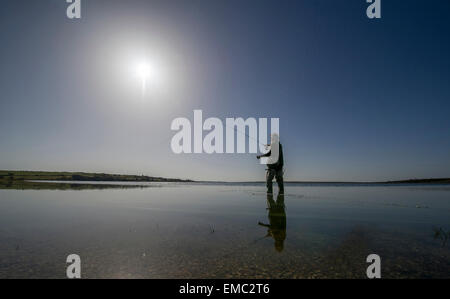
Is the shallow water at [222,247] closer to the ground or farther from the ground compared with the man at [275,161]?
closer to the ground

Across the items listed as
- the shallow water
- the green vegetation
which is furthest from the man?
the green vegetation

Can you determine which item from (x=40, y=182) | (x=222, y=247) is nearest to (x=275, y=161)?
(x=222, y=247)

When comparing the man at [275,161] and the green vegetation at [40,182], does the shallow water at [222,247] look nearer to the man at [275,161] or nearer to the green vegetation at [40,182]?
the man at [275,161]

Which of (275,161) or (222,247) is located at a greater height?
(275,161)

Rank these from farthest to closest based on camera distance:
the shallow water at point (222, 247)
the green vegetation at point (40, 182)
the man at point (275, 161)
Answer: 1. the green vegetation at point (40, 182)
2. the man at point (275, 161)
3. the shallow water at point (222, 247)

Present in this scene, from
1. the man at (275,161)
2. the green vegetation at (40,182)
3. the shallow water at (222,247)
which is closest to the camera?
the shallow water at (222,247)

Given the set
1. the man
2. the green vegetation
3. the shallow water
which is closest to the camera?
the shallow water

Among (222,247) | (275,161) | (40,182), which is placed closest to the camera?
(222,247)

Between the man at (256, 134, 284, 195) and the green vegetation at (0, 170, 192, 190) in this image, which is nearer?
the man at (256, 134, 284, 195)

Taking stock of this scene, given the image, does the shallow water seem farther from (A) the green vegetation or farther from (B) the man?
(A) the green vegetation

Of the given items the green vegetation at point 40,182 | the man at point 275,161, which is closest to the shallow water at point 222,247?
the man at point 275,161

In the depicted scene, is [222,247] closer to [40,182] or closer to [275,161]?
[275,161]
